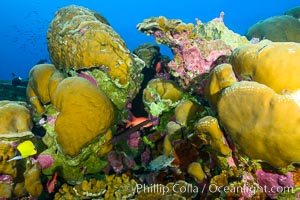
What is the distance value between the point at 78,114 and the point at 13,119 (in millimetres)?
970

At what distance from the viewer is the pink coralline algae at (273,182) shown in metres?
2.46

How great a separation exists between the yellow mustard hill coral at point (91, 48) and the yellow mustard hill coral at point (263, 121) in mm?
2300

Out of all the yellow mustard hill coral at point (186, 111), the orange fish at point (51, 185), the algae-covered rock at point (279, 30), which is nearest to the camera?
the yellow mustard hill coral at point (186, 111)

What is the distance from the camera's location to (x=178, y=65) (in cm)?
423

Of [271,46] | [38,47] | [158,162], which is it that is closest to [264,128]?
[271,46]

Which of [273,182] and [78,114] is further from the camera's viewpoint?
[78,114]

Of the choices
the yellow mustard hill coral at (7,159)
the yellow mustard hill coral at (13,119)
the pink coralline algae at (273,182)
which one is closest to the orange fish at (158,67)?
the yellow mustard hill coral at (13,119)

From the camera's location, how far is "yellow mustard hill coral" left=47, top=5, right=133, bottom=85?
169 inches

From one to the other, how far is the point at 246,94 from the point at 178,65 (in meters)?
2.09

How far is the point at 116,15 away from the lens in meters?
150

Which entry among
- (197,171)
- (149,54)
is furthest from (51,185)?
(149,54)

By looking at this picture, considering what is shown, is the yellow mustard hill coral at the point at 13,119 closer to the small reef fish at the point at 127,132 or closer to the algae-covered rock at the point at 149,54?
the small reef fish at the point at 127,132

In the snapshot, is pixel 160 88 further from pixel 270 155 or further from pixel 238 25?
pixel 238 25

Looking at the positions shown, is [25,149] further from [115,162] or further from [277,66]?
[277,66]
